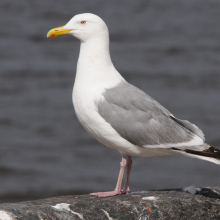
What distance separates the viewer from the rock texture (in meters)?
5.05

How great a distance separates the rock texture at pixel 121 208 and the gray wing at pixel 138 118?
2.16 feet

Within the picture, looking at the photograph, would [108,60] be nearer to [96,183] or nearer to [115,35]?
[96,183]

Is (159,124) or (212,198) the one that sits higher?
(159,124)

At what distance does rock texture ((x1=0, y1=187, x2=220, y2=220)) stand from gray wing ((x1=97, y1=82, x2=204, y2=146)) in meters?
0.66

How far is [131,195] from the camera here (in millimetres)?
5844

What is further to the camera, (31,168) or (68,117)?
(68,117)

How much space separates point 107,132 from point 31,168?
683 centimetres

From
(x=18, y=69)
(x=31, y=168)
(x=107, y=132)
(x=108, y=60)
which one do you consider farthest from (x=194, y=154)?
(x=18, y=69)

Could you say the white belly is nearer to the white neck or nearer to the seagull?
the seagull

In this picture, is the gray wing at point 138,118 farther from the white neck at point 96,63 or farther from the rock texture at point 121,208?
the rock texture at point 121,208

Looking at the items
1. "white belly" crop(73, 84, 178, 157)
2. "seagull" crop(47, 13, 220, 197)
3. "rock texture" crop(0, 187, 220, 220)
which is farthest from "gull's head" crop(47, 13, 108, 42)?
"rock texture" crop(0, 187, 220, 220)

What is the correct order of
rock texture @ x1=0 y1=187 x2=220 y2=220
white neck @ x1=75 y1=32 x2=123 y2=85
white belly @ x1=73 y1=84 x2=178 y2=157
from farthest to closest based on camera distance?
1. white neck @ x1=75 y1=32 x2=123 y2=85
2. white belly @ x1=73 y1=84 x2=178 y2=157
3. rock texture @ x1=0 y1=187 x2=220 y2=220

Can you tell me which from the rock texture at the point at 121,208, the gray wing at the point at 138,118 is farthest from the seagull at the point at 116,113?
the rock texture at the point at 121,208

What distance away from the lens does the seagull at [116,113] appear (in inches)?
228
